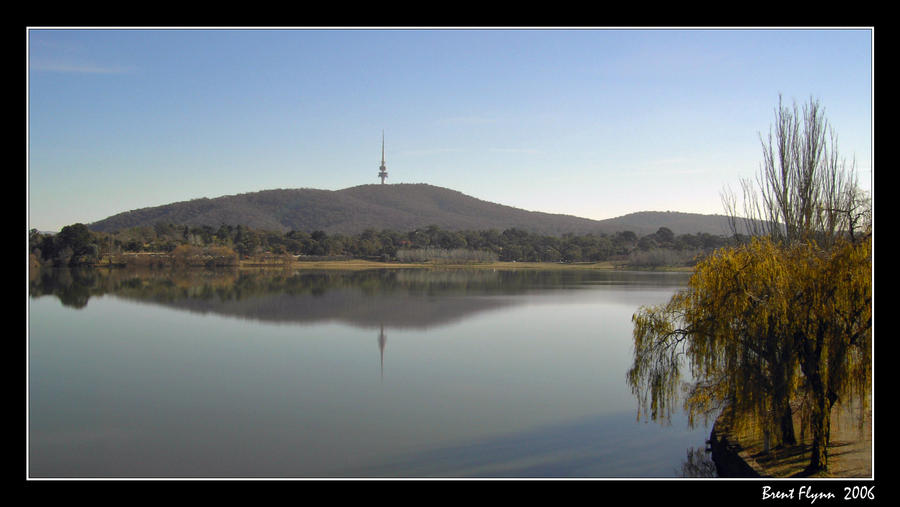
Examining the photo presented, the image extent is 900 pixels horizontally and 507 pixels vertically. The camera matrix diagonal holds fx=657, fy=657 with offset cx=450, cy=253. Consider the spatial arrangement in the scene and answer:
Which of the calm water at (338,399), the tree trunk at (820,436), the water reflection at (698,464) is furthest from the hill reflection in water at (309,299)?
the tree trunk at (820,436)

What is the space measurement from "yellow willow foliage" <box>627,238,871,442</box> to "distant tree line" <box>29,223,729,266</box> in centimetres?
6193

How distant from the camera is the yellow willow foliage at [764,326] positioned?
7609 millimetres

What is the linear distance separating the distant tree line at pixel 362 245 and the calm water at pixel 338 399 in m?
47.8

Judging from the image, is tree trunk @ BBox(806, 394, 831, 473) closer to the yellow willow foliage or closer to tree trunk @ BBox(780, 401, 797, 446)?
the yellow willow foliage

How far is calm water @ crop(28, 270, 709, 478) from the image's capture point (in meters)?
9.34

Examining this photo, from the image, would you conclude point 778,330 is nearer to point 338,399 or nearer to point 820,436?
point 820,436

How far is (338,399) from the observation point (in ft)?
42.0

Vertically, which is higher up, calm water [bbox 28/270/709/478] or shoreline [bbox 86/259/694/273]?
shoreline [bbox 86/259/694/273]

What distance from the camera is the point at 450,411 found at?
472 inches

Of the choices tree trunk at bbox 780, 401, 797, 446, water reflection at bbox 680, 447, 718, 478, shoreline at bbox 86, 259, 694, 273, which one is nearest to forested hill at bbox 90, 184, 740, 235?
shoreline at bbox 86, 259, 694, 273

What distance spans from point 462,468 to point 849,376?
497 cm

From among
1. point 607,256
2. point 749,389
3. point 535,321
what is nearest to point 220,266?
point 607,256
